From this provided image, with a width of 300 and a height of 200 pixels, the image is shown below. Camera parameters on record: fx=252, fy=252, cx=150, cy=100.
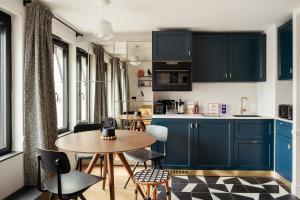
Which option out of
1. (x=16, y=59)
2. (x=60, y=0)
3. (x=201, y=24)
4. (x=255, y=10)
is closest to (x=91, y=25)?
(x=60, y=0)

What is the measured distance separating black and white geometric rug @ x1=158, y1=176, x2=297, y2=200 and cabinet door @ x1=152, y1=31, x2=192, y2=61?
73.9 inches

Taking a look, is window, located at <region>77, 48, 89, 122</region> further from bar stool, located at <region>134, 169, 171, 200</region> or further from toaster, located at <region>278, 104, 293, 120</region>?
toaster, located at <region>278, 104, 293, 120</region>

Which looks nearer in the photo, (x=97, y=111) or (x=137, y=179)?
(x=137, y=179)

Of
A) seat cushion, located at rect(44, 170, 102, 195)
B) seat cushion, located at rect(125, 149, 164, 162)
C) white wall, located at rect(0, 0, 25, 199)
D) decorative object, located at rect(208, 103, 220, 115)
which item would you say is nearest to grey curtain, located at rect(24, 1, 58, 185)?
white wall, located at rect(0, 0, 25, 199)

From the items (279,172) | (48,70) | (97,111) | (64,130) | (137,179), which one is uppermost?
(48,70)

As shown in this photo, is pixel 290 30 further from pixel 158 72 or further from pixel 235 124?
pixel 158 72

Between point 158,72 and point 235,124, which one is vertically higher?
point 158,72

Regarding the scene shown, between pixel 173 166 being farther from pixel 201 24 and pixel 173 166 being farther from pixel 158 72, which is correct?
pixel 201 24

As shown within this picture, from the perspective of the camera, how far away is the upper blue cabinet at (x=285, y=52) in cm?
349

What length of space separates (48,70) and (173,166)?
90.0 inches

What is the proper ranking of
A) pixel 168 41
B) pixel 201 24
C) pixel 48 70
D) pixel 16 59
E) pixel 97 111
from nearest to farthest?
pixel 16 59 < pixel 48 70 < pixel 201 24 < pixel 168 41 < pixel 97 111

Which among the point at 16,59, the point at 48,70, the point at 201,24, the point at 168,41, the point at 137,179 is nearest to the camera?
the point at 137,179

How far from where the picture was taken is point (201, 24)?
12.2 feet

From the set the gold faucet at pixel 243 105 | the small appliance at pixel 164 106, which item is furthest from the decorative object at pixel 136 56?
the gold faucet at pixel 243 105
